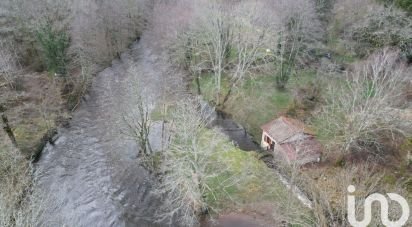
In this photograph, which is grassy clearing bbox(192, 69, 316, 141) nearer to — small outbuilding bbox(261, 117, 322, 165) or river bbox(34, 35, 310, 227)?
river bbox(34, 35, 310, 227)

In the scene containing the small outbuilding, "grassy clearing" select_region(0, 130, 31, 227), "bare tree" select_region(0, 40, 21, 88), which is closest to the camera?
"grassy clearing" select_region(0, 130, 31, 227)

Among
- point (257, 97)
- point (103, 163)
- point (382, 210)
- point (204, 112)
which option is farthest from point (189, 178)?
point (257, 97)

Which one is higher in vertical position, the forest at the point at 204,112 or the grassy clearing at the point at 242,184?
the forest at the point at 204,112

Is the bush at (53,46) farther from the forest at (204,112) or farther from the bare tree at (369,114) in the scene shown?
the bare tree at (369,114)

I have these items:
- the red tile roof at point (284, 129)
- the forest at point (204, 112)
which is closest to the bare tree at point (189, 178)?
the forest at point (204, 112)

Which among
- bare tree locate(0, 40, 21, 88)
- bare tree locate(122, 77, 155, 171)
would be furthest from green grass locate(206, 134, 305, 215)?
bare tree locate(0, 40, 21, 88)

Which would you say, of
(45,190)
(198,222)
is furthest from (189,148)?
(45,190)

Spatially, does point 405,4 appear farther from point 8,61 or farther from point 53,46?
point 8,61
